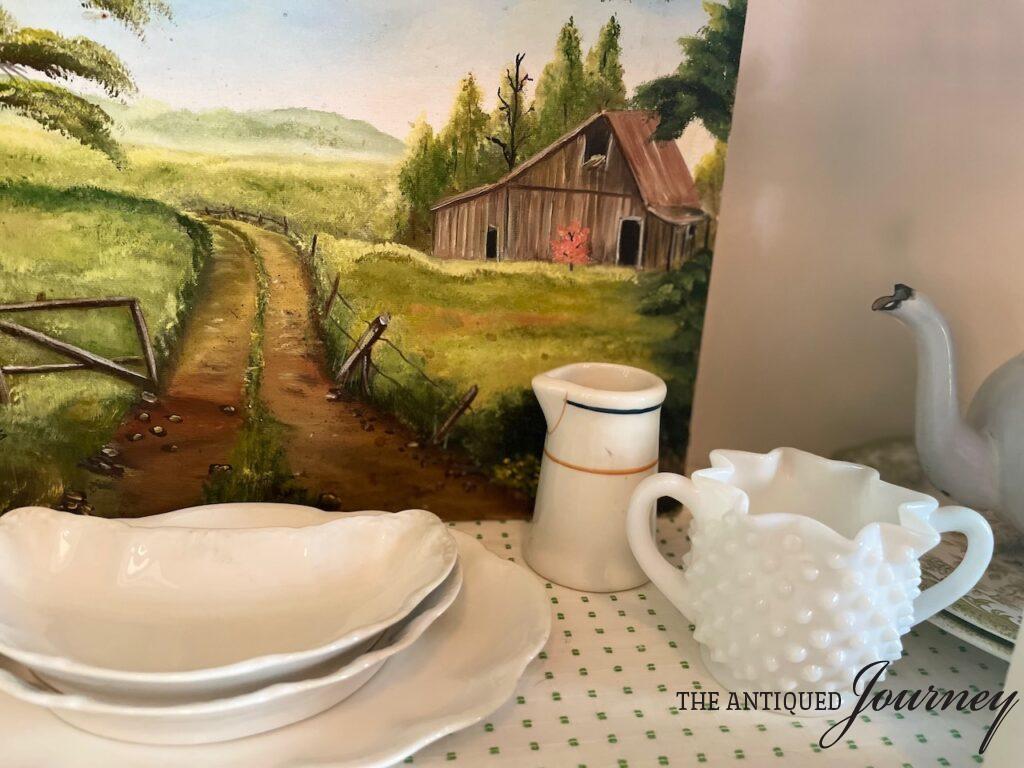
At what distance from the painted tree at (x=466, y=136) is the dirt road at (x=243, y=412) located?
150mm

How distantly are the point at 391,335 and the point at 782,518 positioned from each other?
1.16ft

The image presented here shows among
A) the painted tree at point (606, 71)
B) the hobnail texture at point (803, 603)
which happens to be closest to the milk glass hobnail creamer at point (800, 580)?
the hobnail texture at point (803, 603)

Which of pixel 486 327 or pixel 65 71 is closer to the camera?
pixel 65 71

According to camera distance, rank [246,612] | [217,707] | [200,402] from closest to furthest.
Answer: [217,707], [246,612], [200,402]

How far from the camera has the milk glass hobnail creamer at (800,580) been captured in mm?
477

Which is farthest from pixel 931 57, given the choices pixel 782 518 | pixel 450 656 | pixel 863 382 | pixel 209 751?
pixel 209 751

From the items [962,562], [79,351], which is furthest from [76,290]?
[962,562]

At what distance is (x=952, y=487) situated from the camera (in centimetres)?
61

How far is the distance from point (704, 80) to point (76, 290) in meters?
0.54

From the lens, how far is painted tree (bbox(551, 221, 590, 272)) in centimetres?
70

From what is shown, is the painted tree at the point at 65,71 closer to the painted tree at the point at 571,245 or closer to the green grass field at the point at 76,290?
the green grass field at the point at 76,290

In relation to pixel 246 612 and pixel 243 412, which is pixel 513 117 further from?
pixel 246 612

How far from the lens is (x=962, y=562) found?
52 cm

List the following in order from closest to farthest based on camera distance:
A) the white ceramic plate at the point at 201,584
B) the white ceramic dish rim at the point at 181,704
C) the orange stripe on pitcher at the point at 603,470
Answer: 1. the white ceramic dish rim at the point at 181,704
2. the white ceramic plate at the point at 201,584
3. the orange stripe on pitcher at the point at 603,470
